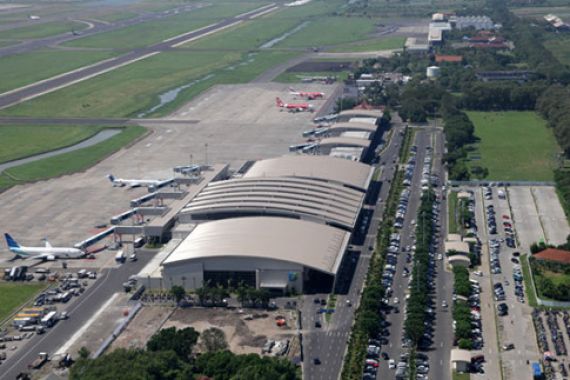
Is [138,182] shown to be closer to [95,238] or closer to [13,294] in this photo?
[95,238]

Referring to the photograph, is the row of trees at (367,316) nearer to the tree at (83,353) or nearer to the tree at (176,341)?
the tree at (176,341)

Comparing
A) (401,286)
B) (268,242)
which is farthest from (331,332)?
(268,242)

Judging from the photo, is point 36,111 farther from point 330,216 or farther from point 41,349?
point 41,349

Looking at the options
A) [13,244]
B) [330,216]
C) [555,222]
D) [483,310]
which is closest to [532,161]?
[555,222]

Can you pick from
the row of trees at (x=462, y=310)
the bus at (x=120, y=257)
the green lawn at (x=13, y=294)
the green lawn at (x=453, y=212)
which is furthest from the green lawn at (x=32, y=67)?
the row of trees at (x=462, y=310)

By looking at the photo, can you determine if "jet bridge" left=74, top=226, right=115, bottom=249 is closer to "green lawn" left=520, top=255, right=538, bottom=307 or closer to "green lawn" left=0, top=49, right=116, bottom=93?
"green lawn" left=520, top=255, right=538, bottom=307
